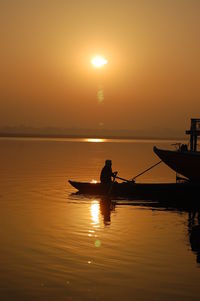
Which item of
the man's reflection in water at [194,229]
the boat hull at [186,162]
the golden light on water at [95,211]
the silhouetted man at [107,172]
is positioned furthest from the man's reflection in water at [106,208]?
the boat hull at [186,162]

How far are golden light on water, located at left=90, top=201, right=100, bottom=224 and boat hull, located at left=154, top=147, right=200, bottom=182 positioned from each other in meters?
7.26

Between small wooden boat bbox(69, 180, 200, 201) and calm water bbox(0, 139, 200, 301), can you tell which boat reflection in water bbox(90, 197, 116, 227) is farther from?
small wooden boat bbox(69, 180, 200, 201)

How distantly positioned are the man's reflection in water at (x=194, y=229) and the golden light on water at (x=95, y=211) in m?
3.63

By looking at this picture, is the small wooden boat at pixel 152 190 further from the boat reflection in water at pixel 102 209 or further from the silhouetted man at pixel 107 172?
the boat reflection in water at pixel 102 209

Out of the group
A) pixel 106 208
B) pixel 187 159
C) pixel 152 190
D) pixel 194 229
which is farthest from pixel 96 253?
pixel 187 159

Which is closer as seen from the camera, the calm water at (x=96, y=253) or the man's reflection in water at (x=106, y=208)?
the calm water at (x=96, y=253)

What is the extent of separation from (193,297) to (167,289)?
67 cm

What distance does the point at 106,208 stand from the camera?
863 inches

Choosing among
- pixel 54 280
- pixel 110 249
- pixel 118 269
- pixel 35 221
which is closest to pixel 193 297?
pixel 118 269

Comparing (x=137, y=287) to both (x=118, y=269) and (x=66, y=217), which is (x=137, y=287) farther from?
(x=66, y=217)

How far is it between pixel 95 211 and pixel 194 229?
504 centimetres

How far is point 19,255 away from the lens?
13.0 m

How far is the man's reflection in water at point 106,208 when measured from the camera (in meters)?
19.1

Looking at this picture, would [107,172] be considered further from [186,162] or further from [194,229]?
[194,229]
